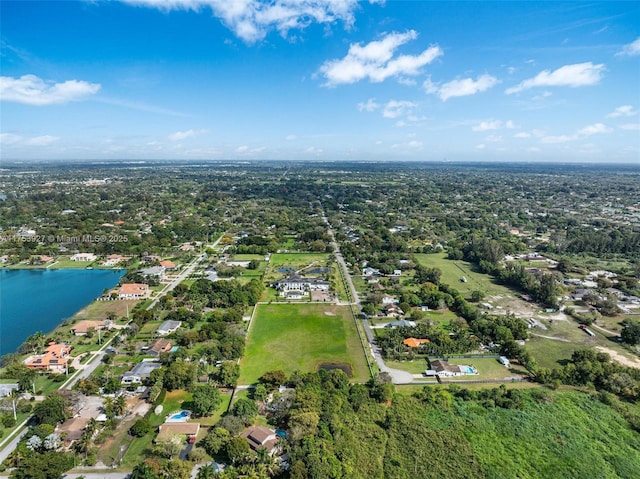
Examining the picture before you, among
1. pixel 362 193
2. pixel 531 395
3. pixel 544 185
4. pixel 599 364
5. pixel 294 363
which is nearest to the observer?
pixel 531 395

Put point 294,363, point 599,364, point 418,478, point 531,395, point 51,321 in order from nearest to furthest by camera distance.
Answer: point 418,478 < point 531,395 < point 599,364 < point 294,363 < point 51,321

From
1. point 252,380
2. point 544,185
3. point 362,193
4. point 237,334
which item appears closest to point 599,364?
point 252,380

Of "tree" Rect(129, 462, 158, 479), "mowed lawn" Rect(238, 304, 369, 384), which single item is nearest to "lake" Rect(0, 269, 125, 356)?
"mowed lawn" Rect(238, 304, 369, 384)

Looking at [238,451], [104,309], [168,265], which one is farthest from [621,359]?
[168,265]

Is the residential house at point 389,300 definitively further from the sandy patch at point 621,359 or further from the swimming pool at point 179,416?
the swimming pool at point 179,416

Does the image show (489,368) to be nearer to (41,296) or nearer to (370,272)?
(370,272)

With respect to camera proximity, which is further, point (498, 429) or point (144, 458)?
point (498, 429)

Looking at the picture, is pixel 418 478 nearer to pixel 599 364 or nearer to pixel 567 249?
pixel 599 364
